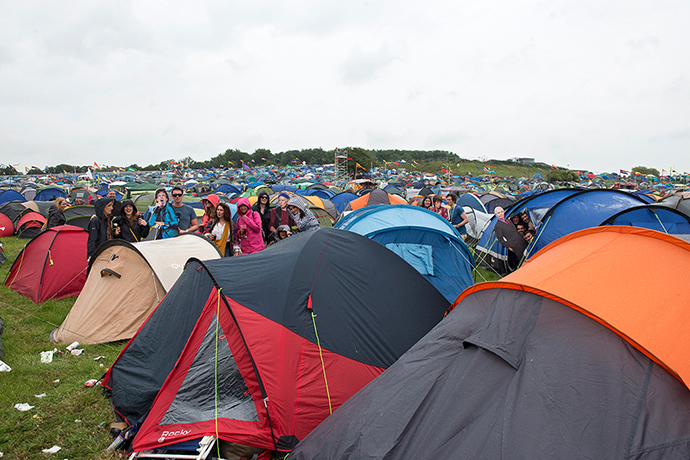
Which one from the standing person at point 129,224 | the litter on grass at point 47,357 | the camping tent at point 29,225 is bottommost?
the litter on grass at point 47,357

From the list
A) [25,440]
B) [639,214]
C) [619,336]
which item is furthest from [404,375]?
[639,214]

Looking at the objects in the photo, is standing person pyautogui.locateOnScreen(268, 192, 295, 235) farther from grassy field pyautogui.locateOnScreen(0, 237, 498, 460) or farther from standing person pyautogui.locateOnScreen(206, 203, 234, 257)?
grassy field pyautogui.locateOnScreen(0, 237, 498, 460)

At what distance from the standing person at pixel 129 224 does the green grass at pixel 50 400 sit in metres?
1.59

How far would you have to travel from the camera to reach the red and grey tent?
2.90 m

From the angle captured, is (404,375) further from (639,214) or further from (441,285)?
(639,214)

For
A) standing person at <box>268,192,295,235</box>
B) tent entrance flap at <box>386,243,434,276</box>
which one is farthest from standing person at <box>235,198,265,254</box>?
tent entrance flap at <box>386,243,434,276</box>

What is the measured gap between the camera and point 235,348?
3062 mm

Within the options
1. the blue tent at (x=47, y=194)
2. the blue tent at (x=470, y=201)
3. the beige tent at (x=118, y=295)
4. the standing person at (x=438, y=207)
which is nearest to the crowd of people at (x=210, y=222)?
the beige tent at (x=118, y=295)

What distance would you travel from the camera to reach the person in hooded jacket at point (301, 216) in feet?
22.4

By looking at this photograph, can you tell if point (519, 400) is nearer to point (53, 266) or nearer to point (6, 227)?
point (53, 266)

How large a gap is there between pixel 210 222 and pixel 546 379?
5.95m

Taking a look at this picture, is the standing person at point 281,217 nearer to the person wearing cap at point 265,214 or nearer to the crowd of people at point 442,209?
the person wearing cap at point 265,214

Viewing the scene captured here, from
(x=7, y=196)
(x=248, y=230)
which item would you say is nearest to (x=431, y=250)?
(x=248, y=230)

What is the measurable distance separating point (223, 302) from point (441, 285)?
11.7 ft
